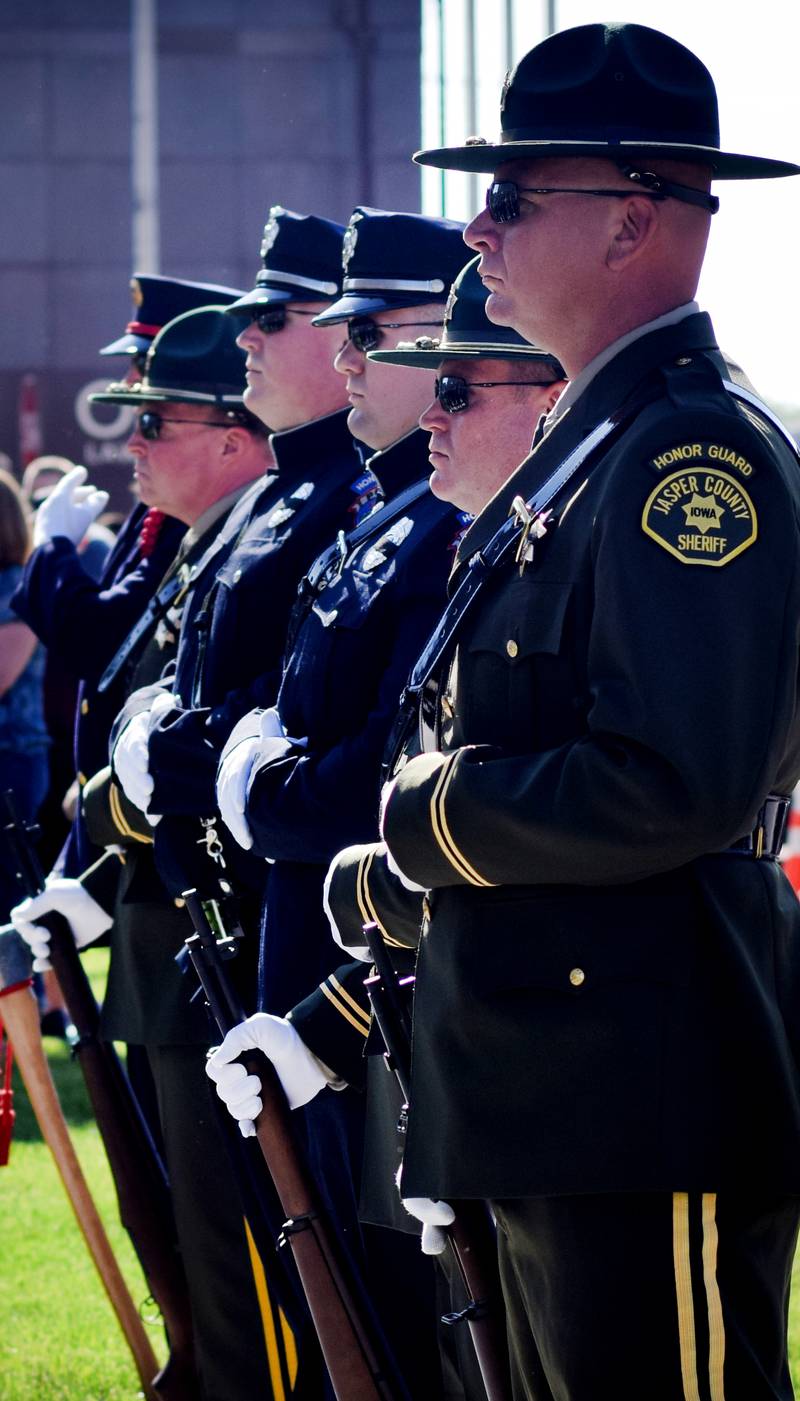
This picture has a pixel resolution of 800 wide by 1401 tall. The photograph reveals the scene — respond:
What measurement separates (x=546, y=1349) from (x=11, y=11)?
54.8ft

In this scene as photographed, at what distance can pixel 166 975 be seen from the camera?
3.76m

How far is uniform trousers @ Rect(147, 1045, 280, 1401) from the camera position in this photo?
12.0 ft

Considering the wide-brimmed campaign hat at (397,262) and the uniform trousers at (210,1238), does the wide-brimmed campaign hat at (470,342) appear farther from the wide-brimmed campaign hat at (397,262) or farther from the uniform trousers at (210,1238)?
the uniform trousers at (210,1238)

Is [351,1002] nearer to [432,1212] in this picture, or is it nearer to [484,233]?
[432,1212]

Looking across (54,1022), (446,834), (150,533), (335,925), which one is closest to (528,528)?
(446,834)

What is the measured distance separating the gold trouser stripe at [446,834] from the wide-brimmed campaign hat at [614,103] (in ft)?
2.36

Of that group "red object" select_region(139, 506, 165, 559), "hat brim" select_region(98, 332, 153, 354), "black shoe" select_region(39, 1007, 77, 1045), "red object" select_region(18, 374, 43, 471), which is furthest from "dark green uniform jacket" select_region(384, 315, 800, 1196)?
"red object" select_region(18, 374, 43, 471)

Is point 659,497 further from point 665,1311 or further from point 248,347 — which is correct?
point 248,347

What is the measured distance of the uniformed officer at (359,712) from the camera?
115 inches

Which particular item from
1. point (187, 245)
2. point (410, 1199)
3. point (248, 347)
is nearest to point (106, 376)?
point (187, 245)

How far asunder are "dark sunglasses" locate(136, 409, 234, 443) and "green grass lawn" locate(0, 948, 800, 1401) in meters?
2.09

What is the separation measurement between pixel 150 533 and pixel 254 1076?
7.49 ft

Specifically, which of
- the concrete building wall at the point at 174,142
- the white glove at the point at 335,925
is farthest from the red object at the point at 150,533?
the concrete building wall at the point at 174,142

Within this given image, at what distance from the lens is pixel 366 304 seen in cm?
346
